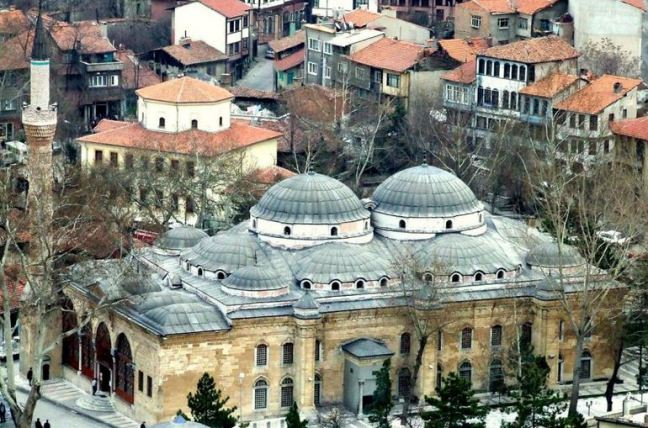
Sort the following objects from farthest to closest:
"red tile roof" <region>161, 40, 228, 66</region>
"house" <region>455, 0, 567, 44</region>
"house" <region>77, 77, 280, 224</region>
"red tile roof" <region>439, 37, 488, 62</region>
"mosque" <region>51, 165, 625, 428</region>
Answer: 1. "red tile roof" <region>161, 40, 228, 66</region>
2. "house" <region>455, 0, 567, 44</region>
3. "red tile roof" <region>439, 37, 488, 62</region>
4. "house" <region>77, 77, 280, 224</region>
5. "mosque" <region>51, 165, 625, 428</region>

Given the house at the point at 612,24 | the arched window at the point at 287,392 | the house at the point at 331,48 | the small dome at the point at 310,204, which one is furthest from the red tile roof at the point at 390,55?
the arched window at the point at 287,392

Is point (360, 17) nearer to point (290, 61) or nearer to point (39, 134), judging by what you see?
point (290, 61)

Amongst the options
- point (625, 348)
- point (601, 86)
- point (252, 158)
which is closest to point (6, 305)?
point (625, 348)

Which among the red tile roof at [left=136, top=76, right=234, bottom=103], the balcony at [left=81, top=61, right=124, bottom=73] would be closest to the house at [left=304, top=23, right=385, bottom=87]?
the balcony at [left=81, top=61, right=124, bottom=73]

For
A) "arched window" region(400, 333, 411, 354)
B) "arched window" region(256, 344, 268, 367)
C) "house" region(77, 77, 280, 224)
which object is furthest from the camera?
"house" region(77, 77, 280, 224)

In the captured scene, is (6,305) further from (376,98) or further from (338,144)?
(376,98)

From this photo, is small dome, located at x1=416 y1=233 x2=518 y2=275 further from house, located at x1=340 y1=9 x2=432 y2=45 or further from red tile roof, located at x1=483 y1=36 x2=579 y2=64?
house, located at x1=340 y1=9 x2=432 y2=45

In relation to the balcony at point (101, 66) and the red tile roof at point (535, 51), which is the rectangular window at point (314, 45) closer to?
the balcony at point (101, 66)
